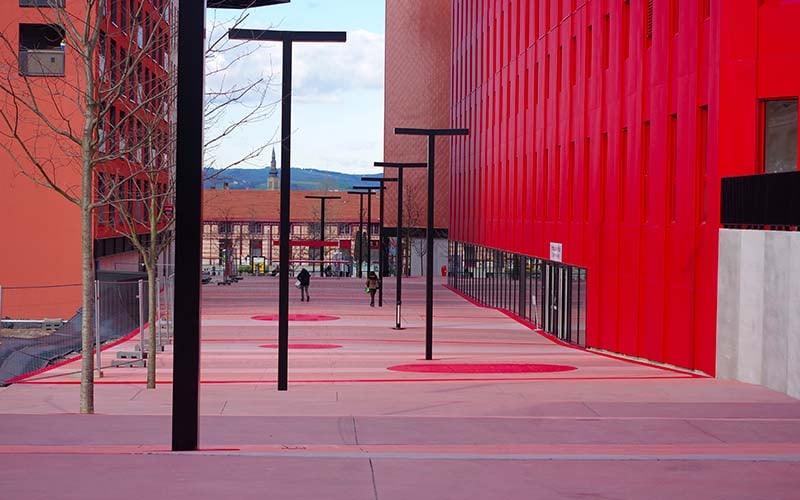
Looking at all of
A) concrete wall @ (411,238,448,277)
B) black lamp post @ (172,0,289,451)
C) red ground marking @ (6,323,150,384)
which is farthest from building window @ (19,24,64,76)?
concrete wall @ (411,238,448,277)

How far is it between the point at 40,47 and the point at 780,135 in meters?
37.8

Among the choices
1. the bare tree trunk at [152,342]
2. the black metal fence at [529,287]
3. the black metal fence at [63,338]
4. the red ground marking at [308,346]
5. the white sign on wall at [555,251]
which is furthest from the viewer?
the white sign on wall at [555,251]

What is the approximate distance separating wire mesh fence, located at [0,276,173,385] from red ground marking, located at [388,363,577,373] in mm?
6256

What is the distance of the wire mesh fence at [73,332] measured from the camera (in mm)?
25453

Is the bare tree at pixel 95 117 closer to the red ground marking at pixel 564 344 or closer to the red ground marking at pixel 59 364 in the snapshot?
the red ground marking at pixel 59 364

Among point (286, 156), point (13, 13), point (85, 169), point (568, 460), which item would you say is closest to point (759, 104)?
point (286, 156)

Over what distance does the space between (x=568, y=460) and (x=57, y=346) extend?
2158 cm

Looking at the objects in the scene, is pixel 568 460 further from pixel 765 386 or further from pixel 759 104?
pixel 759 104

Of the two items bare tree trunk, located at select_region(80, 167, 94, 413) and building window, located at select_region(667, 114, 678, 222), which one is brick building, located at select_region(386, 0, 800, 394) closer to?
building window, located at select_region(667, 114, 678, 222)

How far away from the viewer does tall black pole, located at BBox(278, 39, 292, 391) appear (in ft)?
66.1

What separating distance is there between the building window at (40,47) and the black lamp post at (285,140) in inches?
1133

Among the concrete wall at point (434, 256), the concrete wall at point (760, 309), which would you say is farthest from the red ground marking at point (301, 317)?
the concrete wall at point (434, 256)

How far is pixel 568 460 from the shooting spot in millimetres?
9461

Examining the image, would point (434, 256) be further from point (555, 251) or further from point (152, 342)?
point (152, 342)
